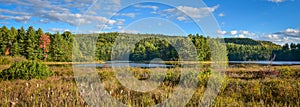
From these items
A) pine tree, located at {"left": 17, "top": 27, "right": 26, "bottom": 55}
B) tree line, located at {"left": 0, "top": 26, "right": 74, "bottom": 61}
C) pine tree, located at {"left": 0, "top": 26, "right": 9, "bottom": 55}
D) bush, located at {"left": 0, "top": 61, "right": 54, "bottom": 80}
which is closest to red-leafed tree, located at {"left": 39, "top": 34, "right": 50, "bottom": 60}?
tree line, located at {"left": 0, "top": 26, "right": 74, "bottom": 61}

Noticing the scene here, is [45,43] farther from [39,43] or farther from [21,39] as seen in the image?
[21,39]

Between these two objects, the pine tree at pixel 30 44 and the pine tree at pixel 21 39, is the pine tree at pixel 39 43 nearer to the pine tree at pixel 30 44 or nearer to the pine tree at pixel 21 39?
the pine tree at pixel 30 44

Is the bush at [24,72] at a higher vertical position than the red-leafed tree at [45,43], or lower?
lower

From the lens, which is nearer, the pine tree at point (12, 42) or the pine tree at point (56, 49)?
the pine tree at point (12, 42)

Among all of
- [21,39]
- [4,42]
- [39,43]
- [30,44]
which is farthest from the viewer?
[39,43]

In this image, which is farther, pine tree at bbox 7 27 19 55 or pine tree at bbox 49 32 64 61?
pine tree at bbox 49 32 64 61

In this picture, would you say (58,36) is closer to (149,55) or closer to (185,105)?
(149,55)

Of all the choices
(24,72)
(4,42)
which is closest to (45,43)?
(4,42)

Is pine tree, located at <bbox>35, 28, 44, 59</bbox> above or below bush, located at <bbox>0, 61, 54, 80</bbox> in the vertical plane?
above

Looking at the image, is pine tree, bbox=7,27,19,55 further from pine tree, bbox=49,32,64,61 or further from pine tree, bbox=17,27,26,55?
pine tree, bbox=49,32,64,61

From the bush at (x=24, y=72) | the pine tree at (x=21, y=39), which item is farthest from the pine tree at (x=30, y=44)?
the bush at (x=24, y=72)

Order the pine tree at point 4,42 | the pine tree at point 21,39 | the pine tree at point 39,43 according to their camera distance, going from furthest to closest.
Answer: the pine tree at point 39,43, the pine tree at point 21,39, the pine tree at point 4,42

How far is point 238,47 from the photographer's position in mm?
131750

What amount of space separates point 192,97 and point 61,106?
2890 millimetres
